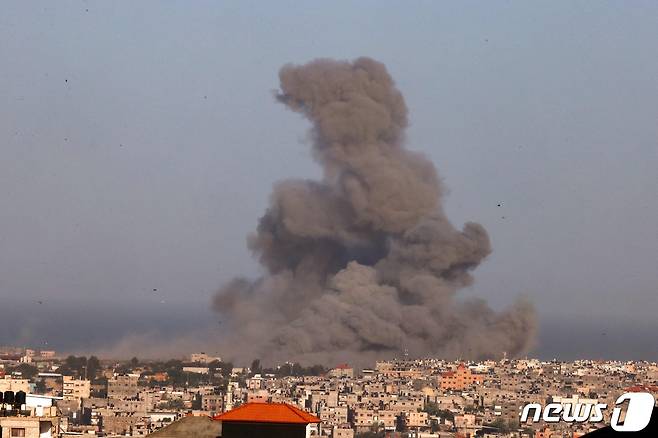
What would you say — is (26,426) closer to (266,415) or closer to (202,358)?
(266,415)

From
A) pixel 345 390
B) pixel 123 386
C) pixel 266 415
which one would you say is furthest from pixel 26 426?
pixel 345 390

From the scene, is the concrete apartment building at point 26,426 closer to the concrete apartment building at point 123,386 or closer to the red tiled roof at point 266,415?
the red tiled roof at point 266,415

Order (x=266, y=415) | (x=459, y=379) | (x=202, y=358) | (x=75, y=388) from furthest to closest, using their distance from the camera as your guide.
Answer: (x=202, y=358)
(x=459, y=379)
(x=75, y=388)
(x=266, y=415)

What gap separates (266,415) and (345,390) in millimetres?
52926

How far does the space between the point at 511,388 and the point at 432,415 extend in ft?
24.9

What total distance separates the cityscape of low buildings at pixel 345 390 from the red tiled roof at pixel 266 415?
31.5m

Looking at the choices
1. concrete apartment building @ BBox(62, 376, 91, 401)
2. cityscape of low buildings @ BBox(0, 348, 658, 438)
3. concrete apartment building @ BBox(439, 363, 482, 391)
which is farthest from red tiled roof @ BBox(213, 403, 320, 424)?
concrete apartment building @ BBox(439, 363, 482, 391)

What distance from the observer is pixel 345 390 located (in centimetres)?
6912

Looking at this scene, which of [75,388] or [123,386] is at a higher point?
[123,386]

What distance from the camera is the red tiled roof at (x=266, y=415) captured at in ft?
53.3

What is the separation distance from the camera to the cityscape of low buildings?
56.3 metres

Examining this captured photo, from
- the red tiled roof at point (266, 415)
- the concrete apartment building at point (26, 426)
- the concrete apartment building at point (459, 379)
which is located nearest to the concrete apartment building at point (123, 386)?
the concrete apartment building at point (459, 379)

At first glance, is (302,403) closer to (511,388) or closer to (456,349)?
(511,388)

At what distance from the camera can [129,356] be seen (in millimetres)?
82000
